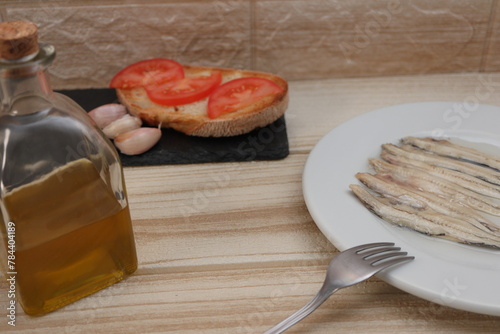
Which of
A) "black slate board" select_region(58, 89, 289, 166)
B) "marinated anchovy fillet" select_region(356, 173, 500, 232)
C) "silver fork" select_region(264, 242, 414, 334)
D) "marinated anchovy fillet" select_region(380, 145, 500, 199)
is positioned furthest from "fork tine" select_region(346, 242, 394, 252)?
"black slate board" select_region(58, 89, 289, 166)

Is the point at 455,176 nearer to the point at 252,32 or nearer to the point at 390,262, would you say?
the point at 390,262

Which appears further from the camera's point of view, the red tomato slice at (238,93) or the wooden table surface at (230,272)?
the red tomato slice at (238,93)

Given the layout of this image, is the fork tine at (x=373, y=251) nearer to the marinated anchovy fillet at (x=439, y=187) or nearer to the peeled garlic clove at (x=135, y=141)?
the marinated anchovy fillet at (x=439, y=187)

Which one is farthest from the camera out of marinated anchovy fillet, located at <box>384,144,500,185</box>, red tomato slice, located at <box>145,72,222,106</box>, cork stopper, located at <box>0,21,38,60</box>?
red tomato slice, located at <box>145,72,222,106</box>

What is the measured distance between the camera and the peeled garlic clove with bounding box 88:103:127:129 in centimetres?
117

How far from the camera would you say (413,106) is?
3.80 ft

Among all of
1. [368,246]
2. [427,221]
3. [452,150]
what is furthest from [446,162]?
[368,246]

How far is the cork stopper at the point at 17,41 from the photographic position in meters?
0.61

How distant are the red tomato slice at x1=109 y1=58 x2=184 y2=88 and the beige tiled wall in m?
0.08

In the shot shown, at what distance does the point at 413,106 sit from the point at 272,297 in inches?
22.4

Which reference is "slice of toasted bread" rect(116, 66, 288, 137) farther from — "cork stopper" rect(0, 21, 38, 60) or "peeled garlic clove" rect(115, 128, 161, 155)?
"cork stopper" rect(0, 21, 38, 60)

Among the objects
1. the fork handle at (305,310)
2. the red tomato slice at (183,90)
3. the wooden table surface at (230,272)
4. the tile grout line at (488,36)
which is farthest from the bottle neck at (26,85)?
the tile grout line at (488,36)

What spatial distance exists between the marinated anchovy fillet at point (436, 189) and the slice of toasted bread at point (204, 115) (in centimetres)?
25

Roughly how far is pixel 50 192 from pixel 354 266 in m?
0.41
